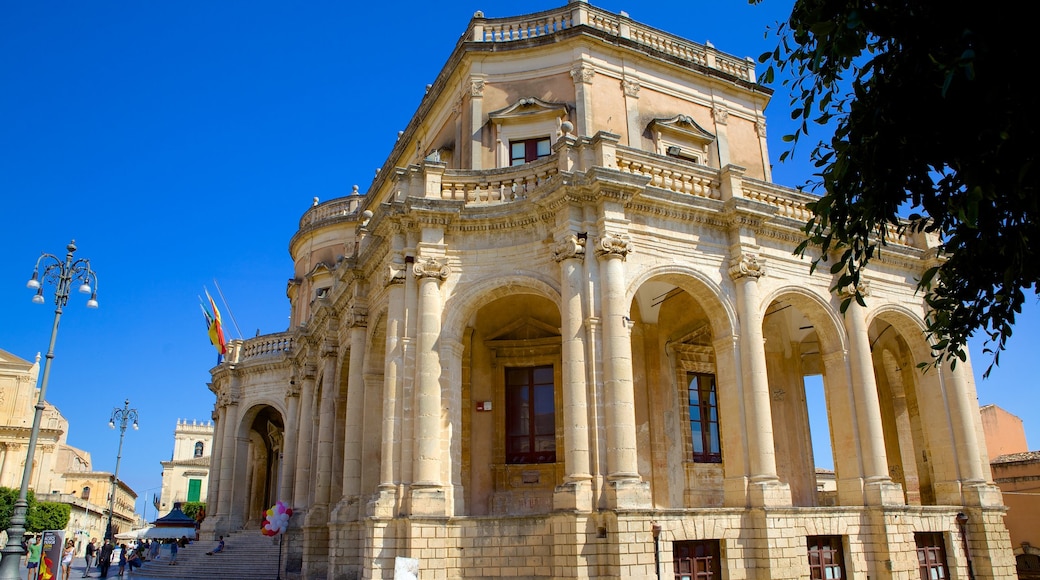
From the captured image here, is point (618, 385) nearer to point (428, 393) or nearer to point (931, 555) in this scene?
point (428, 393)

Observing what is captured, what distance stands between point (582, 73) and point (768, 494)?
35.7 feet

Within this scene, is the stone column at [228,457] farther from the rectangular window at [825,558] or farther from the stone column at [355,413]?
the rectangular window at [825,558]

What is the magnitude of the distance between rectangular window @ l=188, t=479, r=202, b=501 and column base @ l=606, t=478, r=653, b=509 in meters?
71.7

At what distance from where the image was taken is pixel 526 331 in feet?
61.4

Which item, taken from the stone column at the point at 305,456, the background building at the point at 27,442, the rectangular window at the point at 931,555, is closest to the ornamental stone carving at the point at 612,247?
the rectangular window at the point at 931,555

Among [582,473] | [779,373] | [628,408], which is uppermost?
[779,373]

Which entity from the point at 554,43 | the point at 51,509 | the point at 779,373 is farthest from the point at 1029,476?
the point at 51,509

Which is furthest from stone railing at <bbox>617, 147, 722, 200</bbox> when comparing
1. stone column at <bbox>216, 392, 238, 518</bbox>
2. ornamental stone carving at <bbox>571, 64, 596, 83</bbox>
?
stone column at <bbox>216, 392, 238, 518</bbox>

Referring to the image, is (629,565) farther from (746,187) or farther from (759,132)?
(759,132)

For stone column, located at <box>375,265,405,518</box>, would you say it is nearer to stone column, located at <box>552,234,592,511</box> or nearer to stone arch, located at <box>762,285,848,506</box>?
stone column, located at <box>552,234,592,511</box>

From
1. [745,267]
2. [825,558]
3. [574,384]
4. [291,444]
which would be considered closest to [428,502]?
[574,384]

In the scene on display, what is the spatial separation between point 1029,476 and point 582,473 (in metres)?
20.6

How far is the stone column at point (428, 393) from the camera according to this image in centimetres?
1427

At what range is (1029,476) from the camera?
26.0 meters
